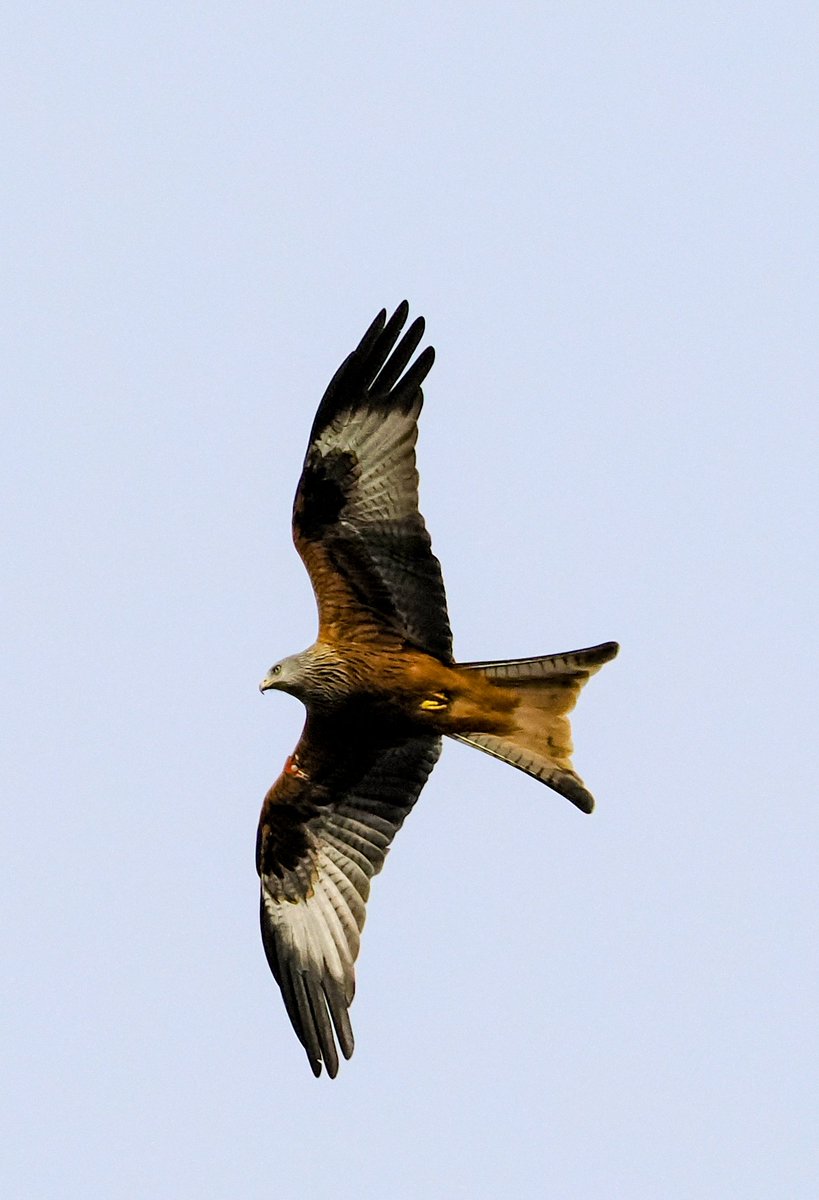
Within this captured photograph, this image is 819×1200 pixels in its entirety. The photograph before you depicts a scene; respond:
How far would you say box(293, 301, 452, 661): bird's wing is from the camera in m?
12.8

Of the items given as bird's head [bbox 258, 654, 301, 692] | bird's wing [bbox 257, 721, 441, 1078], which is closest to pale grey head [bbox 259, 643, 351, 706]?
bird's head [bbox 258, 654, 301, 692]

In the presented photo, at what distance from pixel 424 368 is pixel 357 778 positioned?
8.62 feet

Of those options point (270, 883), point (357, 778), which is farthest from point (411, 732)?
point (270, 883)

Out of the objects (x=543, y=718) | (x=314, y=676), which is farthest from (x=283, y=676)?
(x=543, y=718)

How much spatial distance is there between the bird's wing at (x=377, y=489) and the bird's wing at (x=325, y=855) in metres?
0.99

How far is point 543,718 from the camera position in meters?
13.0

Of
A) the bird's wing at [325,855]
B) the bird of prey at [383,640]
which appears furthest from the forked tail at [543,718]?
the bird's wing at [325,855]

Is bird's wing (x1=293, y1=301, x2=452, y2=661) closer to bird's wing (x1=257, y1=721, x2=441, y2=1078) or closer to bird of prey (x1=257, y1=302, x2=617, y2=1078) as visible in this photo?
bird of prey (x1=257, y1=302, x2=617, y2=1078)

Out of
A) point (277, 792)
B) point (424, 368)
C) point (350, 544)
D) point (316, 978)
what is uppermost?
point (424, 368)

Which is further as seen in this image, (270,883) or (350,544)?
(270,883)

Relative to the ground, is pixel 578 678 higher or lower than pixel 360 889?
higher

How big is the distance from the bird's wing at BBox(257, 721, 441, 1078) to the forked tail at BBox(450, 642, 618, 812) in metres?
0.58

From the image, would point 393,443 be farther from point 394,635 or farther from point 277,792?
point 277,792

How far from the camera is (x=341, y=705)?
13.0 metres
